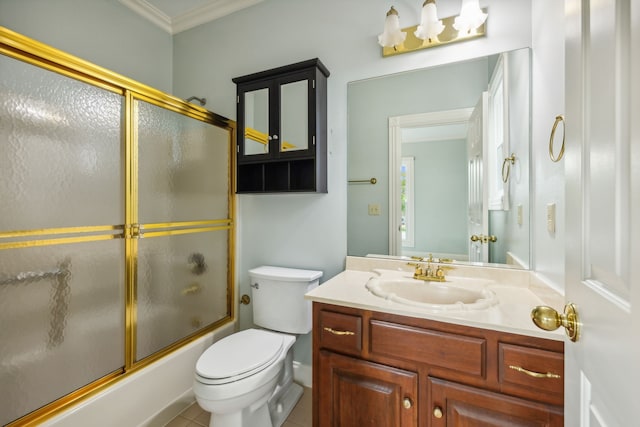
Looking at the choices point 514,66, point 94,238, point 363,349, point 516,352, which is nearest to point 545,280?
point 516,352

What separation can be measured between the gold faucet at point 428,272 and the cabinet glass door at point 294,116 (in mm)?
943

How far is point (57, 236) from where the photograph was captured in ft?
3.93

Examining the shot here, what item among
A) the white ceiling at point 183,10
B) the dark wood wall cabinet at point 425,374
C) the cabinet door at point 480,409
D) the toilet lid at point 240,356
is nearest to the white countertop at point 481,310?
the dark wood wall cabinet at point 425,374

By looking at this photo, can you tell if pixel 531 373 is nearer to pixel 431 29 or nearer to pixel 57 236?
pixel 431 29

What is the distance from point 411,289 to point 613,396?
3.25 ft

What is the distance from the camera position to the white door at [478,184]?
1.46 meters

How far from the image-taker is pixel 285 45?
1.96 meters

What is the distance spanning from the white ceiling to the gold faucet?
2.14m

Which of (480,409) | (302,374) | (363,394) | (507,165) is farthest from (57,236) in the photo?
(507,165)

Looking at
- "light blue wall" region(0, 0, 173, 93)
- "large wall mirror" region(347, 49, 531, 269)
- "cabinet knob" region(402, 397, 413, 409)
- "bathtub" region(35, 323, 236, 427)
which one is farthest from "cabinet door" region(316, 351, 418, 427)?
"light blue wall" region(0, 0, 173, 93)

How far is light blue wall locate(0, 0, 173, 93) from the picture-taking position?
1.59m

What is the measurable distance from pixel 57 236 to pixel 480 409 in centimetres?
179

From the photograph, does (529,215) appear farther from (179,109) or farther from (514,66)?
(179,109)

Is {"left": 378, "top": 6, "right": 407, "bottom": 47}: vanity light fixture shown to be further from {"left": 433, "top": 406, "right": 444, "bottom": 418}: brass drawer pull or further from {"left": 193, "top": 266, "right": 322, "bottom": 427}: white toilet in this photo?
{"left": 433, "top": 406, "right": 444, "bottom": 418}: brass drawer pull
